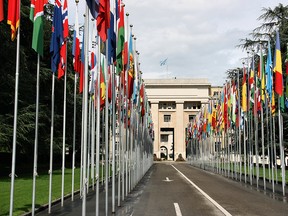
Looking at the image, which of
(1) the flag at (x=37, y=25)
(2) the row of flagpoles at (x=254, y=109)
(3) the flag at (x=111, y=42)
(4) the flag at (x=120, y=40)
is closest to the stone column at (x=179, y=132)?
(2) the row of flagpoles at (x=254, y=109)

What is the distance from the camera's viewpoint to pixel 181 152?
120188 mm

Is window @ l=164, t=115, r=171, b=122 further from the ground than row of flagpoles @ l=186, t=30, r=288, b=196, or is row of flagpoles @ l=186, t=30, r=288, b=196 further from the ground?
window @ l=164, t=115, r=171, b=122

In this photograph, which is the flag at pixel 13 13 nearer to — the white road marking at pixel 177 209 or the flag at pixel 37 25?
the flag at pixel 37 25

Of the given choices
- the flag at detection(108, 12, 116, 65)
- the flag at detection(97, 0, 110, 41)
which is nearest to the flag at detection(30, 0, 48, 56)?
the flag at detection(97, 0, 110, 41)

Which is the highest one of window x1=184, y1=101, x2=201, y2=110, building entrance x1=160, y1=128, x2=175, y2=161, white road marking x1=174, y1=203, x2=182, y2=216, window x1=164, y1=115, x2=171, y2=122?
window x1=184, y1=101, x2=201, y2=110

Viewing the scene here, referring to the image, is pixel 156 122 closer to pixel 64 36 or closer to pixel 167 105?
pixel 167 105

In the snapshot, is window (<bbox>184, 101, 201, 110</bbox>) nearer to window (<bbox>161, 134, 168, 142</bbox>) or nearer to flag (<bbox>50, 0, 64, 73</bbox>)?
window (<bbox>161, 134, 168, 142</bbox>)

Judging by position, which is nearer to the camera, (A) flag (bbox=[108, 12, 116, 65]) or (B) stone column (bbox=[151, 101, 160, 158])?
(A) flag (bbox=[108, 12, 116, 65])

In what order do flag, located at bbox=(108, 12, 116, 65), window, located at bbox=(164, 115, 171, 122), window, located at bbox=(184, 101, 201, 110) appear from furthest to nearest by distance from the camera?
window, located at bbox=(164, 115, 171, 122) → window, located at bbox=(184, 101, 201, 110) → flag, located at bbox=(108, 12, 116, 65)

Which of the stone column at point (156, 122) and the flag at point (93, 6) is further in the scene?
the stone column at point (156, 122)

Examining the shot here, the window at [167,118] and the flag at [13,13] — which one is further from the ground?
the window at [167,118]

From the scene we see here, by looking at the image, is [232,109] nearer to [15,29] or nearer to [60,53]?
[60,53]

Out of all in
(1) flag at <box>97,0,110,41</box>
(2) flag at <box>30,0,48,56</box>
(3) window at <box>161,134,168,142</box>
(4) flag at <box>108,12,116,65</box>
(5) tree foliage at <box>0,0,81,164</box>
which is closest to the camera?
(1) flag at <box>97,0,110,41</box>

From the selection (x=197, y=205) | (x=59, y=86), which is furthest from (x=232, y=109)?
(x=197, y=205)
